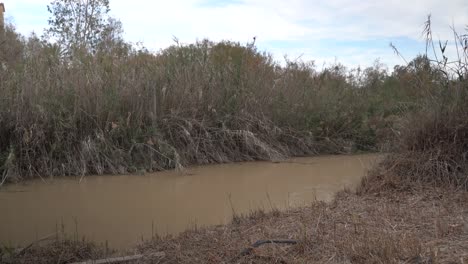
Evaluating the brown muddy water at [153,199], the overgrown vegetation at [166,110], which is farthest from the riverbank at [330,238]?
the overgrown vegetation at [166,110]

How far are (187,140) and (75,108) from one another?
229 centimetres

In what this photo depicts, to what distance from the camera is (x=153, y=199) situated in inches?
262

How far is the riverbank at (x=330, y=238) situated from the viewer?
137 inches

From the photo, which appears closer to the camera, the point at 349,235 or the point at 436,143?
the point at 349,235

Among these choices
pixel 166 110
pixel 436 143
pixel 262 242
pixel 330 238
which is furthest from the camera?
pixel 166 110

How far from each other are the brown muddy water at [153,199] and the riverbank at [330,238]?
61 cm

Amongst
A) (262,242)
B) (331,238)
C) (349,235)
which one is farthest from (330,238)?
(262,242)

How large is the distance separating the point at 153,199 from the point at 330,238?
334 centimetres

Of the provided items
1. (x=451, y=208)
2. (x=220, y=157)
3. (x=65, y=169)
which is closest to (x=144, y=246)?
(x=451, y=208)

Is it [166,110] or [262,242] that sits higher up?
[166,110]

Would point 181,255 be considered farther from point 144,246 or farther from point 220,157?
point 220,157

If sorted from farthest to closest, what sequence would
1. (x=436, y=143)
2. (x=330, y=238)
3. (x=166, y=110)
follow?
(x=166, y=110)
(x=436, y=143)
(x=330, y=238)

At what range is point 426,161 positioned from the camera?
6.14 meters

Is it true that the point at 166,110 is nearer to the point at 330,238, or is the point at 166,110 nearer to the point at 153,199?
the point at 153,199
